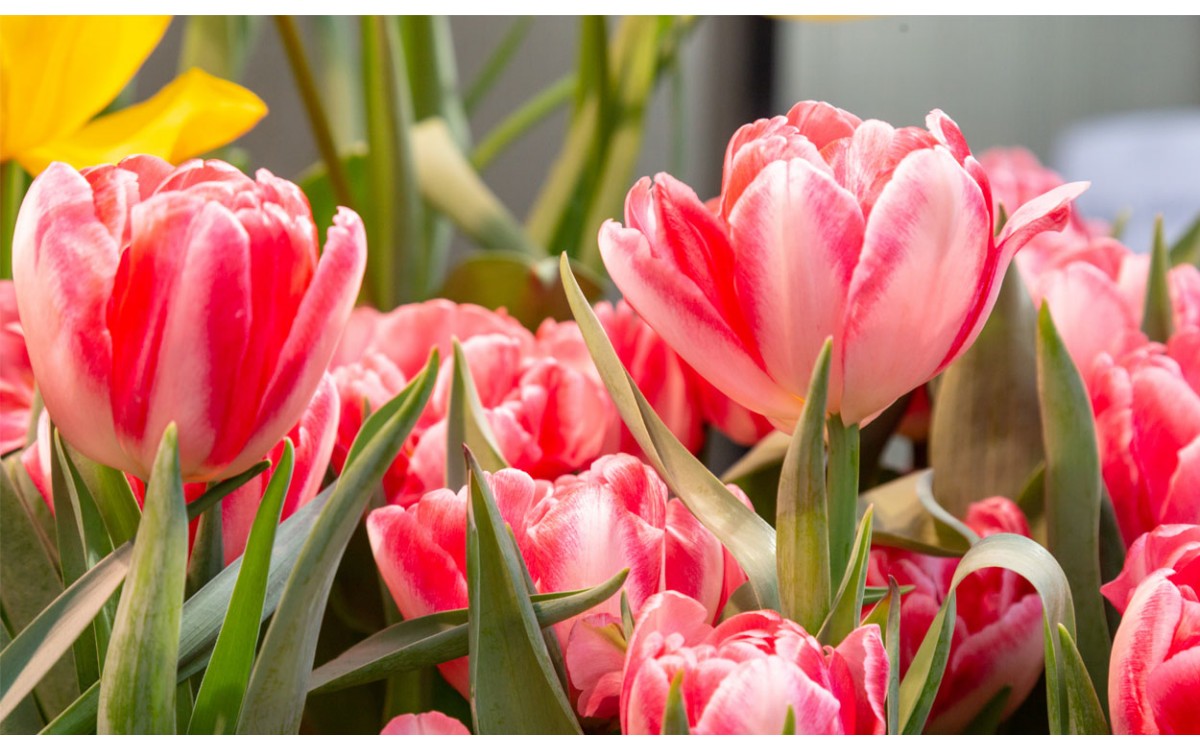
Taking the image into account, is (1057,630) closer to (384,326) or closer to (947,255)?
(947,255)

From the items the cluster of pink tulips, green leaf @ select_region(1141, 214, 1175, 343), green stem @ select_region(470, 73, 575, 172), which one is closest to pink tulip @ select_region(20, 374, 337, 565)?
the cluster of pink tulips

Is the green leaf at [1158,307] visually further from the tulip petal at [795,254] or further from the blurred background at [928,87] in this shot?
the blurred background at [928,87]

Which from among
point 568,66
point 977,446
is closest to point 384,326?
point 977,446

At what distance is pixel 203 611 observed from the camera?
170 millimetres

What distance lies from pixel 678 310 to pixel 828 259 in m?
0.02

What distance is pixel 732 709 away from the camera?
147 mm

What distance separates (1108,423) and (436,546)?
141 millimetres

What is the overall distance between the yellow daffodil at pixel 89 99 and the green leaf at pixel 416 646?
13 cm

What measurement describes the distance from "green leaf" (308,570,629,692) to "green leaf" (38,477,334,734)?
15mm

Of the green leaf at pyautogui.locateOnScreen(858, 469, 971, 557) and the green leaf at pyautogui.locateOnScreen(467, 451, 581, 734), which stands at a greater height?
the green leaf at pyautogui.locateOnScreen(467, 451, 581, 734)

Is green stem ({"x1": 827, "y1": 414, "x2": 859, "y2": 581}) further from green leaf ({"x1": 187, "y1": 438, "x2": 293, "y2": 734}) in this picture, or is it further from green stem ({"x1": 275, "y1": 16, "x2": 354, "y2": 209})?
green stem ({"x1": 275, "y1": 16, "x2": 354, "y2": 209})

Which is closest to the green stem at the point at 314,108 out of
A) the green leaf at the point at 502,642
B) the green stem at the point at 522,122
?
the green stem at the point at 522,122

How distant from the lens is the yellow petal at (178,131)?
0.26 meters

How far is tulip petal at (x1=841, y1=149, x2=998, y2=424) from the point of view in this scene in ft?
0.52
